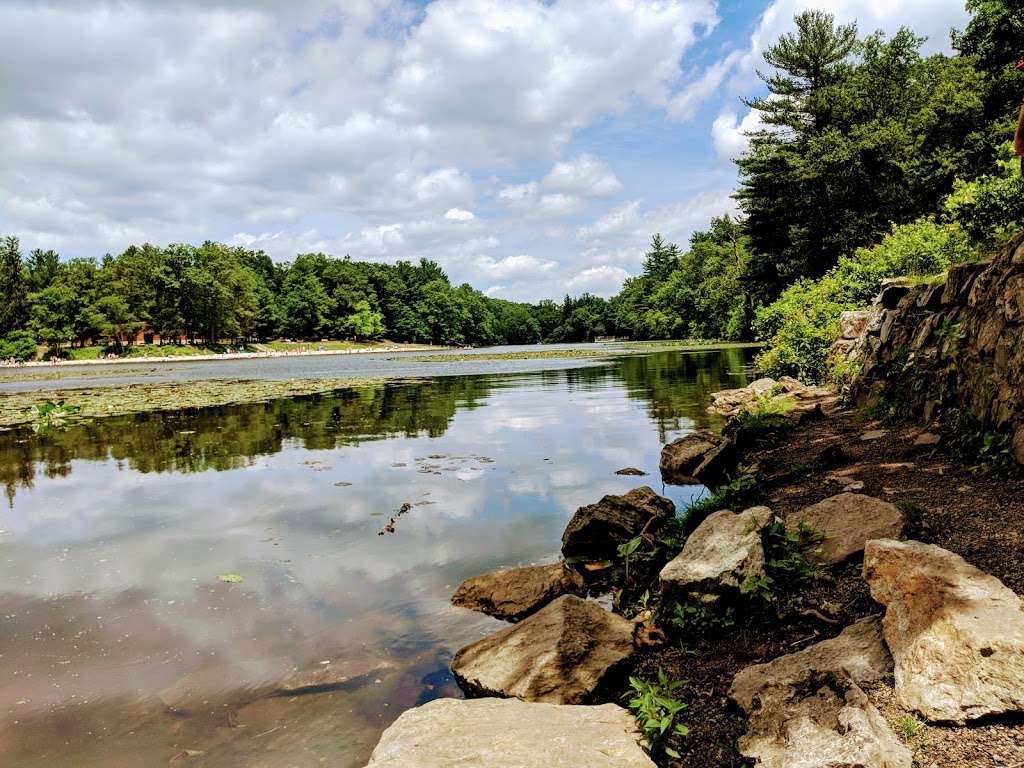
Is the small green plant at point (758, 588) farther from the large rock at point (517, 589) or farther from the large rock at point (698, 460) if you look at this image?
the large rock at point (698, 460)

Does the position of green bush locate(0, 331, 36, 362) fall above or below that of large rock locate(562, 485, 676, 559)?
above

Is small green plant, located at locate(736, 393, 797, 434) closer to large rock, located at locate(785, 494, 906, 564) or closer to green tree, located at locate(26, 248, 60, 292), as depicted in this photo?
large rock, located at locate(785, 494, 906, 564)

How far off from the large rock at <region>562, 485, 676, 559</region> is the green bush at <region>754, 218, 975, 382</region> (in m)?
12.1

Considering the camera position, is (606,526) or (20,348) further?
(20,348)

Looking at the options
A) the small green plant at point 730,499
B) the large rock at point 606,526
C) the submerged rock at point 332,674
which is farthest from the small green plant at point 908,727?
the small green plant at point 730,499

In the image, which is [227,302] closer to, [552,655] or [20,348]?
[20,348]

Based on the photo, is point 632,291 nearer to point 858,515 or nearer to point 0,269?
point 0,269

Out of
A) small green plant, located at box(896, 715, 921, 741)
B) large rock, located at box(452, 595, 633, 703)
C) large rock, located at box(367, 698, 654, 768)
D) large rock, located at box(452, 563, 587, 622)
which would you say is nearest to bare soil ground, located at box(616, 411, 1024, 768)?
small green plant, located at box(896, 715, 921, 741)

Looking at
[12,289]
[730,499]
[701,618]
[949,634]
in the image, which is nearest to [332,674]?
[701,618]

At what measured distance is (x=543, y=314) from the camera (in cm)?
18888

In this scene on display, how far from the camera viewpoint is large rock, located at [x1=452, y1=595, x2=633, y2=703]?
4645 millimetres

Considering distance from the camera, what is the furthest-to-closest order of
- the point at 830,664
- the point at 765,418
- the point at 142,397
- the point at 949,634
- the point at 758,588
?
1. the point at 142,397
2. the point at 765,418
3. the point at 758,588
4. the point at 830,664
5. the point at 949,634

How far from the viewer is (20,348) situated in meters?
83.7

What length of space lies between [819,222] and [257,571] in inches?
1449
